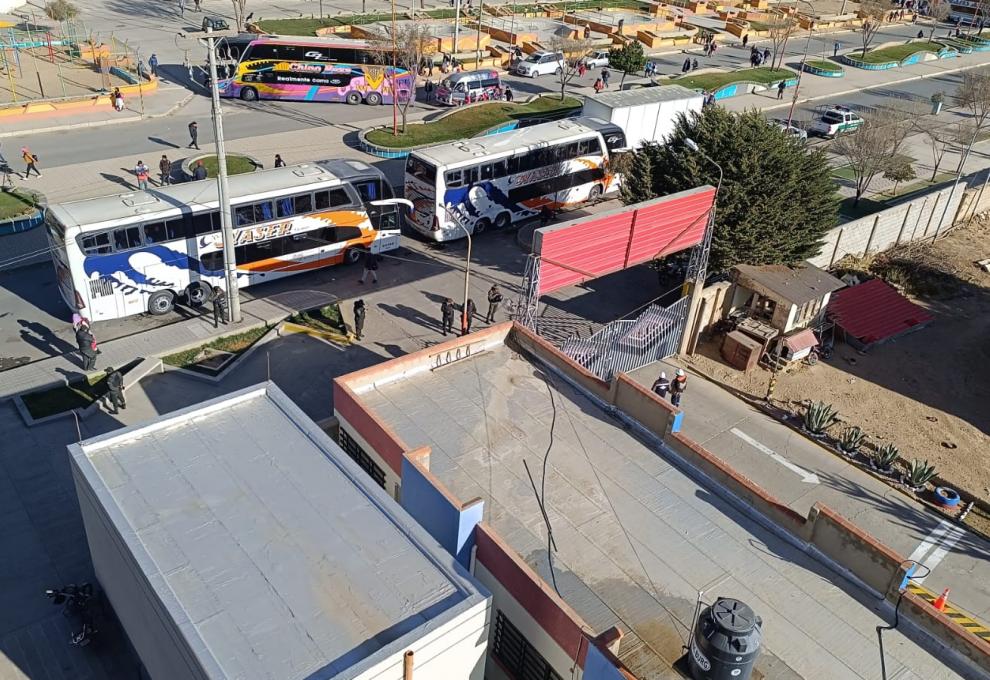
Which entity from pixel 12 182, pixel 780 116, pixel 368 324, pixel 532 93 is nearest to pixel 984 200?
pixel 780 116

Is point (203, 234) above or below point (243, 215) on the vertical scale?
below

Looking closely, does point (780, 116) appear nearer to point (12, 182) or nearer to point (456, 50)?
point (456, 50)

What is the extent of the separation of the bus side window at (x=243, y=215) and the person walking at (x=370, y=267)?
4.15 metres

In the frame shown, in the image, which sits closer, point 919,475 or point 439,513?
point 439,513

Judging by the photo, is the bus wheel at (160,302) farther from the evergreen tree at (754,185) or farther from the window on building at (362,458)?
the evergreen tree at (754,185)

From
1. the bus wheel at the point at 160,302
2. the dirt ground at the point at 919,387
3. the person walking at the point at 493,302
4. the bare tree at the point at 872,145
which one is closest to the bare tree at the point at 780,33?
the bare tree at the point at 872,145

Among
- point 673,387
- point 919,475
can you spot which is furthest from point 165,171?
point 919,475

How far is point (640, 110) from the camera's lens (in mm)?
37469

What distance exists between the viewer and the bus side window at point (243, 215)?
25.7 metres

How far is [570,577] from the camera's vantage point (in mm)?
13453

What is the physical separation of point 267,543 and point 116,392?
10.7m

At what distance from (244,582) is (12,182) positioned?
1116 inches

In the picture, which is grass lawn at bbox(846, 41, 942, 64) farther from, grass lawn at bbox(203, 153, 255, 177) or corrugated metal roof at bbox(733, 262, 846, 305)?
grass lawn at bbox(203, 153, 255, 177)

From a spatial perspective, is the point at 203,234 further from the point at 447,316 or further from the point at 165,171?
the point at 165,171
